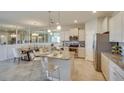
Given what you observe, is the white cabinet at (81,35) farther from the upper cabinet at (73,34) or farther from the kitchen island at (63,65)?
the kitchen island at (63,65)

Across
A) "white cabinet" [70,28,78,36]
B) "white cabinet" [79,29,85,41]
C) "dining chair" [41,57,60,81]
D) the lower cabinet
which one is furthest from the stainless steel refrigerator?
"white cabinet" [70,28,78,36]

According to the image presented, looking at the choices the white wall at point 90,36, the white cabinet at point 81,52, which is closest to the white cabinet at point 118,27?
the white wall at point 90,36

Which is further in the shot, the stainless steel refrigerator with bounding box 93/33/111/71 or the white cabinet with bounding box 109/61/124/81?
the stainless steel refrigerator with bounding box 93/33/111/71

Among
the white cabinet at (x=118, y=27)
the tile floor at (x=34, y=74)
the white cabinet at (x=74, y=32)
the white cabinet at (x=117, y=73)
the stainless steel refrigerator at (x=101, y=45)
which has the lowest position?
the tile floor at (x=34, y=74)

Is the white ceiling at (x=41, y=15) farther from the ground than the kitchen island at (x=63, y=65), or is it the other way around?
the white ceiling at (x=41, y=15)

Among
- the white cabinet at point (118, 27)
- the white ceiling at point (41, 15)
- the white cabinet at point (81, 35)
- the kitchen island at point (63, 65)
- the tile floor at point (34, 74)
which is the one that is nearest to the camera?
the white cabinet at point (118, 27)

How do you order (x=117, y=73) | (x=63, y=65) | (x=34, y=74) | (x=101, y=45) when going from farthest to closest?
(x=101, y=45) → (x=34, y=74) → (x=63, y=65) → (x=117, y=73)

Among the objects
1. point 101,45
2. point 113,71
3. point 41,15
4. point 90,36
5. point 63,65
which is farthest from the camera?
point 90,36

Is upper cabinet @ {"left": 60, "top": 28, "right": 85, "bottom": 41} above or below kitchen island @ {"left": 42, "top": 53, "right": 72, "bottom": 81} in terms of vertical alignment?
above

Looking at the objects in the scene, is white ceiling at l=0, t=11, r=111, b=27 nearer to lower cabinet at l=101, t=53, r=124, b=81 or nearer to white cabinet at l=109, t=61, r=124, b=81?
lower cabinet at l=101, t=53, r=124, b=81

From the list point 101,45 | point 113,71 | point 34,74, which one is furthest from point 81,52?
point 113,71

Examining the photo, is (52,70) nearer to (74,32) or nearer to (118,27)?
(118,27)
